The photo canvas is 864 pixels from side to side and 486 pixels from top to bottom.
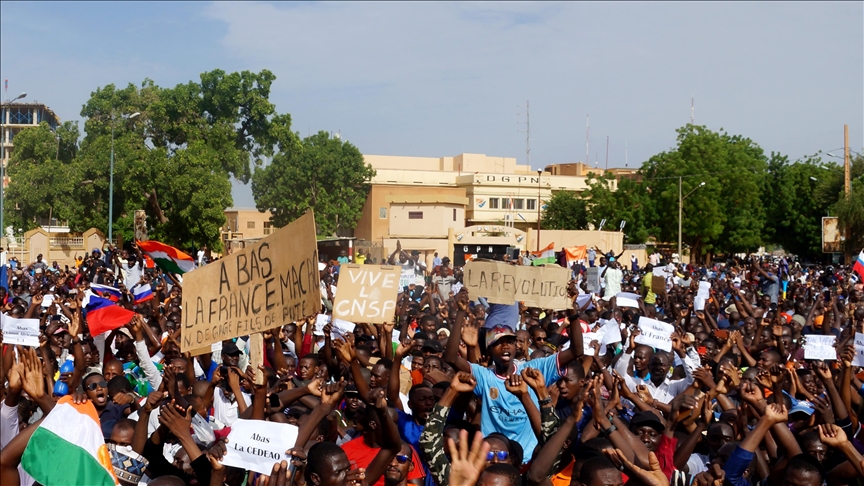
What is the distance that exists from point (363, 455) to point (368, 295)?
2.85 metres

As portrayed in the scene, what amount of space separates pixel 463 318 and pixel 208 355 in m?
2.47

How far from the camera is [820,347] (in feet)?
25.0

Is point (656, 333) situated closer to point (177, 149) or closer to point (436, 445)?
point (436, 445)

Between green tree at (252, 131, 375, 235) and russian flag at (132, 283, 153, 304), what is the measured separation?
113 ft

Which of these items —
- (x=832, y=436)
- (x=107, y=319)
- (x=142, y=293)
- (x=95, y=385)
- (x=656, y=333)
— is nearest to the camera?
(x=832, y=436)

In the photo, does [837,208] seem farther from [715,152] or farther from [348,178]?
[348,178]

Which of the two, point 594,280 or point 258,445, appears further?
point 594,280

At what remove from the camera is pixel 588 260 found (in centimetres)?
2661

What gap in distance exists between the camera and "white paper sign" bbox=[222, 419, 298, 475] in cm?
427

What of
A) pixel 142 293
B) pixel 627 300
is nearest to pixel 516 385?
pixel 627 300

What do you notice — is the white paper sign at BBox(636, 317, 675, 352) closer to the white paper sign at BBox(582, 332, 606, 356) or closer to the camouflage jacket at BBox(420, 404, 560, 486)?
the white paper sign at BBox(582, 332, 606, 356)

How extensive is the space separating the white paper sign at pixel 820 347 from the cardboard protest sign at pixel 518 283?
219 centimetres

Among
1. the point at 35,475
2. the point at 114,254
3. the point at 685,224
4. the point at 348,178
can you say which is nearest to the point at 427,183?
the point at 348,178

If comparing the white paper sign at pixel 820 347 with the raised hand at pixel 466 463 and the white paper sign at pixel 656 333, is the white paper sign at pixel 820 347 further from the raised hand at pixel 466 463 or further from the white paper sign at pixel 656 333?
the raised hand at pixel 466 463
